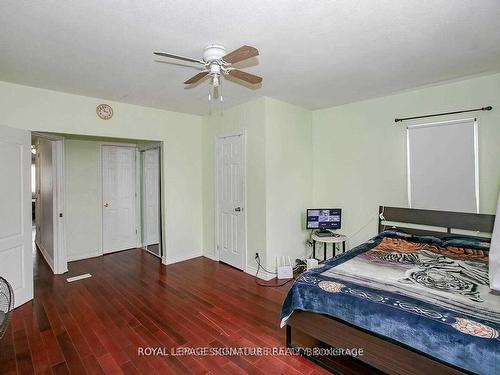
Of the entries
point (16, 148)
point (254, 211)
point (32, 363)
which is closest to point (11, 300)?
point (32, 363)

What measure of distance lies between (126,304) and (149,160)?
290cm

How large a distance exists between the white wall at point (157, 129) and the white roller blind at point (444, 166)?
10.9 feet

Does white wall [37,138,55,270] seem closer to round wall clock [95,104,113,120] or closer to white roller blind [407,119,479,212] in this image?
round wall clock [95,104,113,120]

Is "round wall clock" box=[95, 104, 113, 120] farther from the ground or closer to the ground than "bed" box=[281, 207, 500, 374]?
farther from the ground

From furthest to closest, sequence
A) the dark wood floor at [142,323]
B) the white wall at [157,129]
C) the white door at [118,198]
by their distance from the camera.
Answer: the white door at [118,198] < the white wall at [157,129] < the dark wood floor at [142,323]

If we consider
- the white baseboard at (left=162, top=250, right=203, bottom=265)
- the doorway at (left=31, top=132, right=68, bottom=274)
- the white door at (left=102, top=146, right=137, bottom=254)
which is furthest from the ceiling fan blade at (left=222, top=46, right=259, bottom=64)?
the white door at (left=102, top=146, right=137, bottom=254)

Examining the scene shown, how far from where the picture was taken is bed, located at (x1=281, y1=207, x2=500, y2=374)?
1.41 metres

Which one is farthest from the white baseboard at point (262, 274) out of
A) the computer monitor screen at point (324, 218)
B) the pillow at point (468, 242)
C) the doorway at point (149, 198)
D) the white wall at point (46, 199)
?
the white wall at point (46, 199)

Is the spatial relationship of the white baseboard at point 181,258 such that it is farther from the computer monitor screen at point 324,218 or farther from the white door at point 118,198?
the computer monitor screen at point 324,218

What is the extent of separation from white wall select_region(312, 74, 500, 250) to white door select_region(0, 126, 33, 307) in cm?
392

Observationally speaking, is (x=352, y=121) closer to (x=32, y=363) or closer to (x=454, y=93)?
(x=454, y=93)

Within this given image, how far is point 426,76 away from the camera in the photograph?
288 cm

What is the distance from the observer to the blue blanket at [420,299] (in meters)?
1.38

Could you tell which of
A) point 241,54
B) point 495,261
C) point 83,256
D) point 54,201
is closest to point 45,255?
point 83,256
